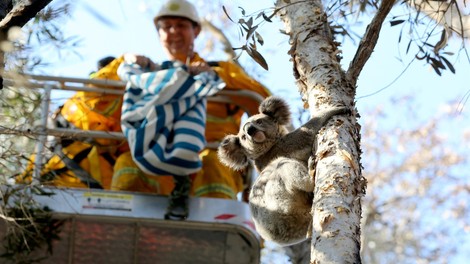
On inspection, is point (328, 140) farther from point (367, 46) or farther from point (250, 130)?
point (250, 130)

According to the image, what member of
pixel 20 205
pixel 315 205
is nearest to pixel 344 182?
pixel 315 205

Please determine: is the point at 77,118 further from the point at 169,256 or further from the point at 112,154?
the point at 169,256

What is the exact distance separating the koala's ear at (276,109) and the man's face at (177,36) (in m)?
2.07

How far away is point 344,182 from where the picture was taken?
3723 millimetres

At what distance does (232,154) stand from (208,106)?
1881 millimetres

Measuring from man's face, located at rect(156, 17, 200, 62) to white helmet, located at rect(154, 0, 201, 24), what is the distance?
0.04 meters

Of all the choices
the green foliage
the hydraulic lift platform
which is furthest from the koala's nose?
the green foliage

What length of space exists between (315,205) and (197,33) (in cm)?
443

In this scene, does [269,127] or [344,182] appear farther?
[269,127]

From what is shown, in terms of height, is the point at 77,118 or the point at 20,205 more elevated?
the point at 77,118

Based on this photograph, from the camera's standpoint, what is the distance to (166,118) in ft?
22.1

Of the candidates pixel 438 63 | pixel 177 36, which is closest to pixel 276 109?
pixel 438 63

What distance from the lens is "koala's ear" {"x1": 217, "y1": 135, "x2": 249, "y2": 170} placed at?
559 cm

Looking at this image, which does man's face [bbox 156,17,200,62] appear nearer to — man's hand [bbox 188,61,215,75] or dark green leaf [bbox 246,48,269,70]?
man's hand [bbox 188,61,215,75]
